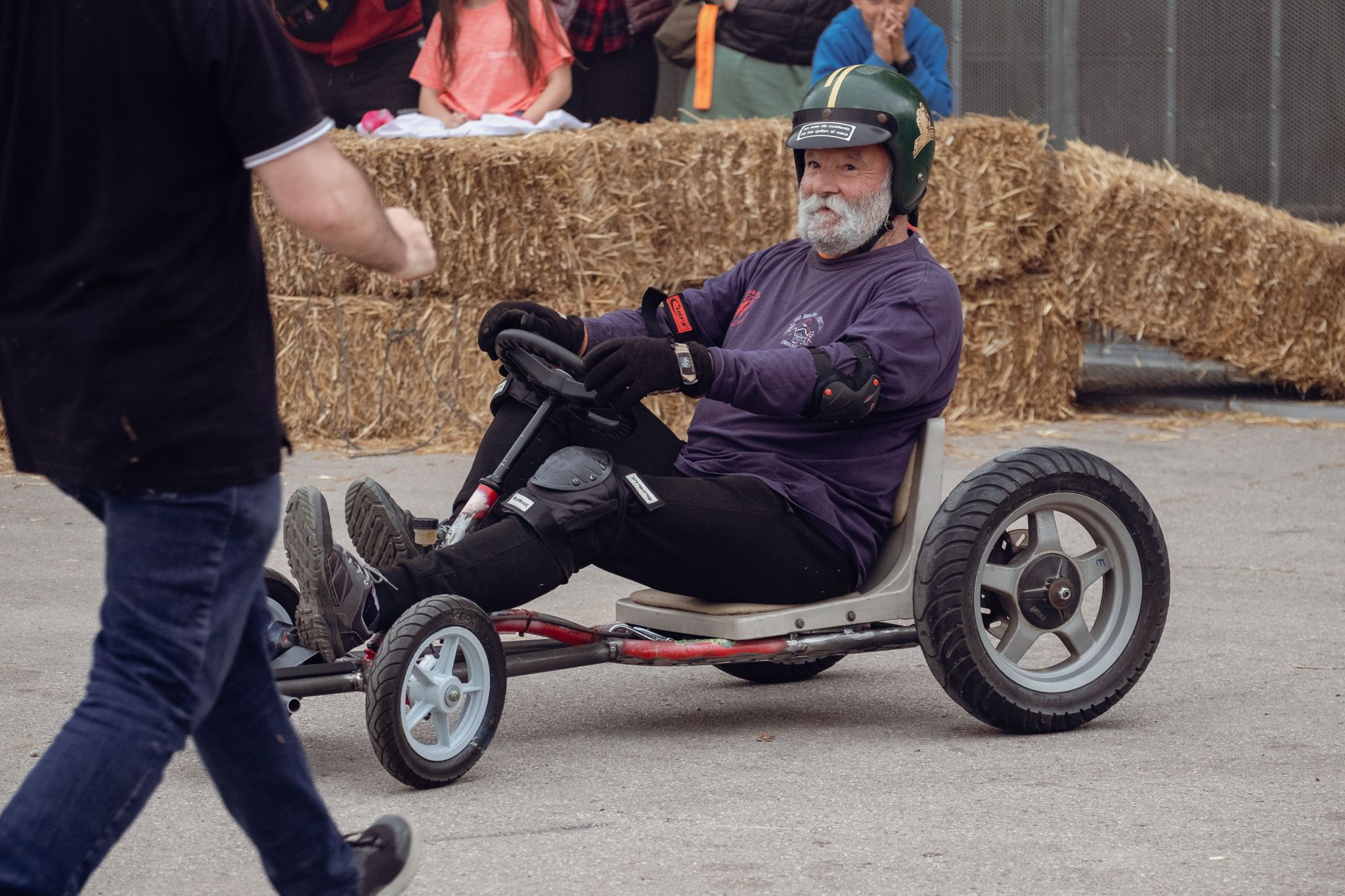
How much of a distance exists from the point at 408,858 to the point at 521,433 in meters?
1.51

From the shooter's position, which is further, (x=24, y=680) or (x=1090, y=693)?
(x=24, y=680)

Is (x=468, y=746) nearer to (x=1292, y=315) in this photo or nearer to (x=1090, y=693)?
(x=1090, y=693)

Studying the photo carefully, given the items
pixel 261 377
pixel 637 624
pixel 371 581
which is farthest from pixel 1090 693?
pixel 261 377

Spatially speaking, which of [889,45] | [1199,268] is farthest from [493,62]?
[1199,268]

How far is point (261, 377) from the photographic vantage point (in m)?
2.28

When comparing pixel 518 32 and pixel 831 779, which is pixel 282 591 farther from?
pixel 518 32

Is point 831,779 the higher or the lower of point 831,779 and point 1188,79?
the lower

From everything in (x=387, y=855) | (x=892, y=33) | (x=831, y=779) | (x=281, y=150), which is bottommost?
(x=831, y=779)

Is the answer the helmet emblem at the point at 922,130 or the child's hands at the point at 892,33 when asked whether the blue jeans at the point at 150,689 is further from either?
the child's hands at the point at 892,33

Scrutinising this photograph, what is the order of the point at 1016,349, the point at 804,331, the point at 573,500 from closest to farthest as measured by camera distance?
the point at 573,500 < the point at 804,331 < the point at 1016,349

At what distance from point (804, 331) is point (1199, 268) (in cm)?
529

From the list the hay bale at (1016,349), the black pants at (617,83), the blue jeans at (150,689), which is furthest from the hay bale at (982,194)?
the blue jeans at (150,689)

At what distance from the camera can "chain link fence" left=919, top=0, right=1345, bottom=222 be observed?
950 cm

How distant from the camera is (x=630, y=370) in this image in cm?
355
